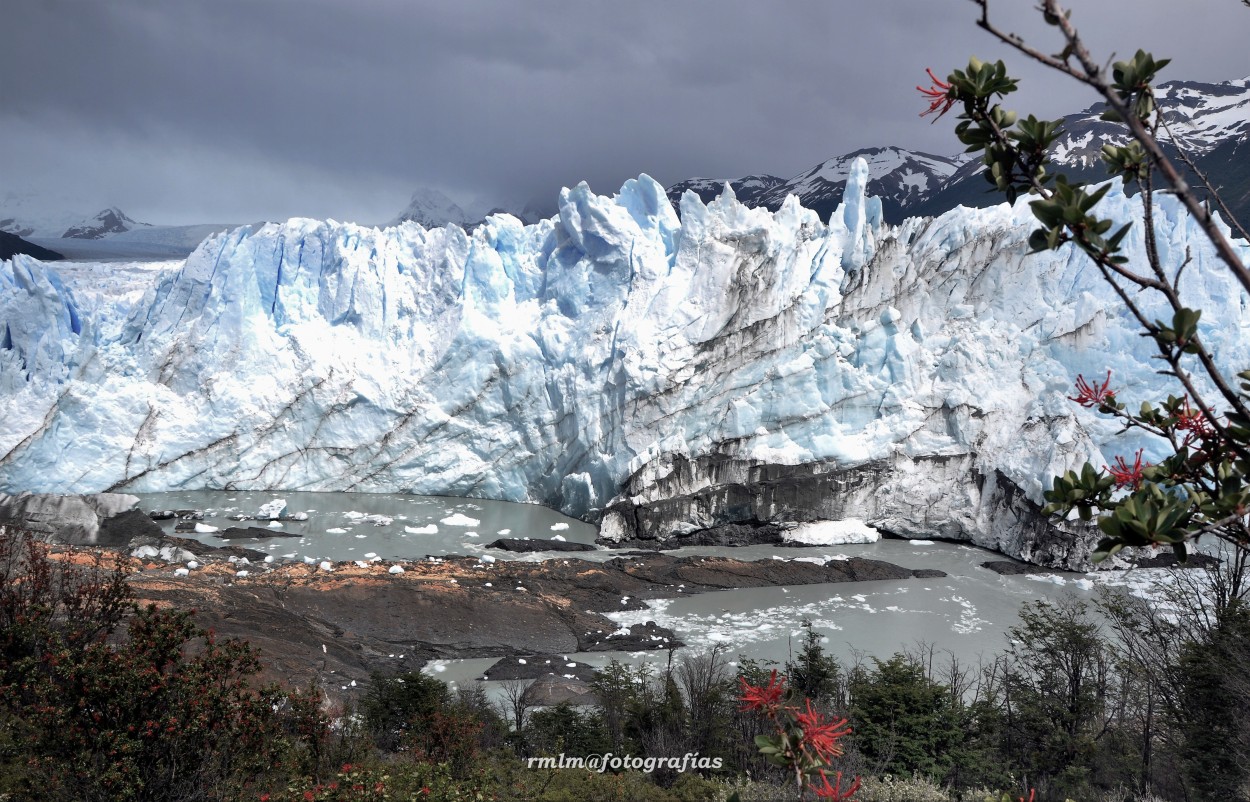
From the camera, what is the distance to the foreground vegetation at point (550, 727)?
3.58m

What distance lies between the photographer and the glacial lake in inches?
533

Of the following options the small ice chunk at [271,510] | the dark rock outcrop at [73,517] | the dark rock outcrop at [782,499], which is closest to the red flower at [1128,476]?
the dark rock outcrop at [73,517]

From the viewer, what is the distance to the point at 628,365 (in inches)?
888

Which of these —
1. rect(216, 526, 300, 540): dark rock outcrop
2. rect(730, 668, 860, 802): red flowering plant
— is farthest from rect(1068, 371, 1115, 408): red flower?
rect(216, 526, 300, 540): dark rock outcrop

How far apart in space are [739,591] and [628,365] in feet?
26.7

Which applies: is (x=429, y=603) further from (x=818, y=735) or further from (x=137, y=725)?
(x=818, y=735)

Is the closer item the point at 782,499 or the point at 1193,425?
the point at 1193,425

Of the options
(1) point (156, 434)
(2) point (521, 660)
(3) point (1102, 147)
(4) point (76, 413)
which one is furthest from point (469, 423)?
(3) point (1102, 147)

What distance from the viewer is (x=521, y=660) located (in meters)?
12.3

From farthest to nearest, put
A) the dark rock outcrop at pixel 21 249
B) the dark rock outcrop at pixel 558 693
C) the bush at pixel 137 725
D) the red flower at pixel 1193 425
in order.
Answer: the dark rock outcrop at pixel 21 249
the dark rock outcrop at pixel 558 693
the bush at pixel 137 725
the red flower at pixel 1193 425

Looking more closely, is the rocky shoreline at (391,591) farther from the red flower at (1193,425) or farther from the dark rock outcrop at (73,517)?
the red flower at (1193,425)

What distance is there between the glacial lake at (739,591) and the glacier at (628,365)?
1.09 meters

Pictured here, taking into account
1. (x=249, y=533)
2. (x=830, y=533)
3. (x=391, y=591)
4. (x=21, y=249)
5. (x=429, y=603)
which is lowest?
(x=429, y=603)

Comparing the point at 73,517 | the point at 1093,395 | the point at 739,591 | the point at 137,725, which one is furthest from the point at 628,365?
the point at 1093,395
